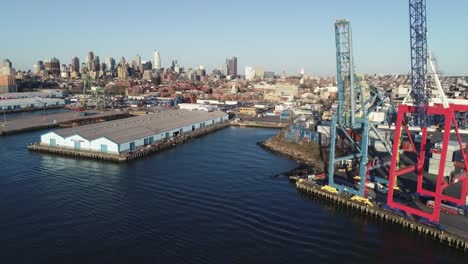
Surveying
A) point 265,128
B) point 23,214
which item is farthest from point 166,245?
point 265,128

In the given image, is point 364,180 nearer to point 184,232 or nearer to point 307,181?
point 307,181

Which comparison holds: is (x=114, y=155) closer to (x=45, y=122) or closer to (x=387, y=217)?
(x=387, y=217)

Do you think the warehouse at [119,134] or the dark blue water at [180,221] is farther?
the warehouse at [119,134]

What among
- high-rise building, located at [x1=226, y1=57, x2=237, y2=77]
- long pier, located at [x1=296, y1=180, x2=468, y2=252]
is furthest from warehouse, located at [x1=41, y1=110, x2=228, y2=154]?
high-rise building, located at [x1=226, y1=57, x2=237, y2=77]

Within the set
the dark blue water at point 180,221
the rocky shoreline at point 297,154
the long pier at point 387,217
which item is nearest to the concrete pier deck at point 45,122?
the dark blue water at point 180,221

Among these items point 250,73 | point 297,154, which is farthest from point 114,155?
point 250,73

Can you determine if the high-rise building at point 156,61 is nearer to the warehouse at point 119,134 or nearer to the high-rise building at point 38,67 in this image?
the high-rise building at point 38,67
